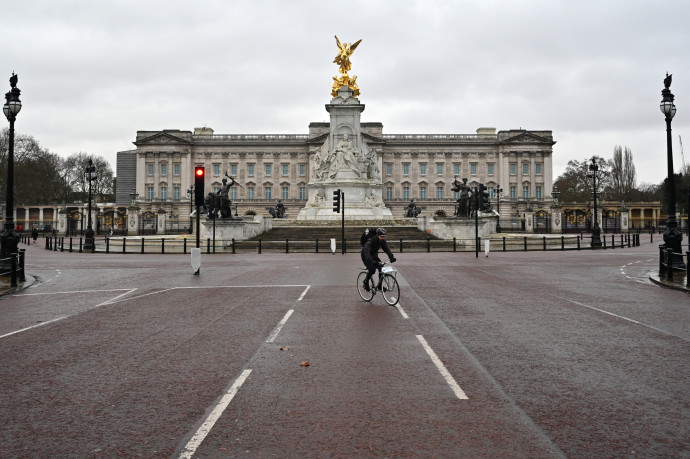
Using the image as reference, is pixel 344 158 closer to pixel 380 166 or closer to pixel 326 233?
pixel 326 233

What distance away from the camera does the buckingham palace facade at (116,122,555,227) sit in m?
117

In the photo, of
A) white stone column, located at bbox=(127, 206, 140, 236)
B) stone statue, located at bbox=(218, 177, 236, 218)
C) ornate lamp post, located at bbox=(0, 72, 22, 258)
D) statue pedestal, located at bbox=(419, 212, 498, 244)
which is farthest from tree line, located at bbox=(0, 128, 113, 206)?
ornate lamp post, located at bbox=(0, 72, 22, 258)

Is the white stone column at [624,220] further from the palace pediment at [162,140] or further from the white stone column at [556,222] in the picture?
the palace pediment at [162,140]

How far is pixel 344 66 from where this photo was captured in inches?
2628

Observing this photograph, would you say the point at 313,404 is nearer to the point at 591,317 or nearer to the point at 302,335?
the point at 302,335

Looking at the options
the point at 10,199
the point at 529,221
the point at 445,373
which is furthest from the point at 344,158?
the point at 445,373

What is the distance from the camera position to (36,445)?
4.77 m

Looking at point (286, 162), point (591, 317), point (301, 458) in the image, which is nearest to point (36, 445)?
point (301, 458)

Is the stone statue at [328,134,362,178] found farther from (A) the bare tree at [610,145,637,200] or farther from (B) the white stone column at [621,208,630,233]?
(A) the bare tree at [610,145,637,200]

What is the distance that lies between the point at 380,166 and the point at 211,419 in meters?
112

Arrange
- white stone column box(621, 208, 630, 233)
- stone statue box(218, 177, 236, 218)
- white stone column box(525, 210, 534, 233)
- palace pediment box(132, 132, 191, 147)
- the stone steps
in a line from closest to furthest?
stone statue box(218, 177, 236, 218) < the stone steps < white stone column box(525, 210, 534, 233) < white stone column box(621, 208, 630, 233) < palace pediment box(132, 132, 191, 147)

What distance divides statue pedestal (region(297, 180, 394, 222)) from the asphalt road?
44.1m

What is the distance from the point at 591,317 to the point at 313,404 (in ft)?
25.1

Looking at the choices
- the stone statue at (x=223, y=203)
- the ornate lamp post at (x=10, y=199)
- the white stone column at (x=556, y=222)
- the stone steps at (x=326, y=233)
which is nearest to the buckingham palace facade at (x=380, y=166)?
the white stone column at (x=556, y=222)
